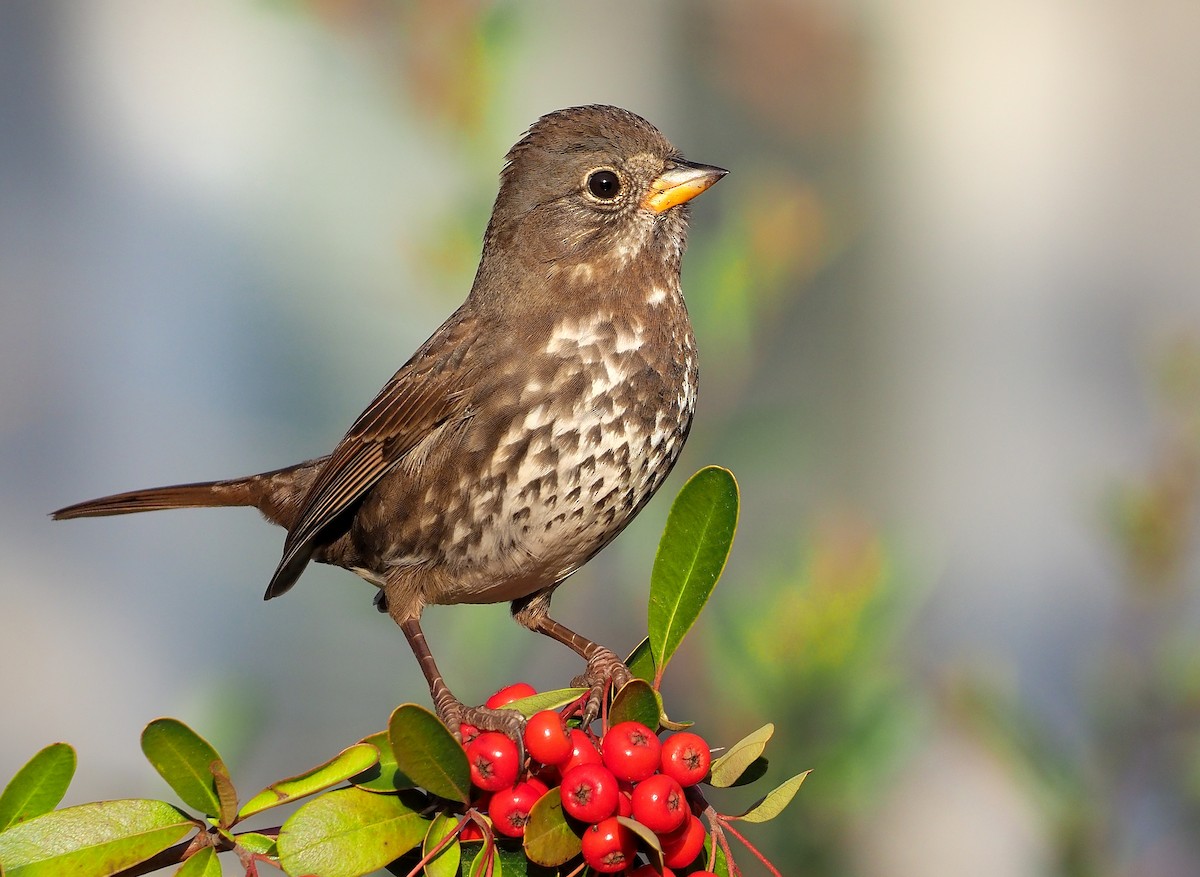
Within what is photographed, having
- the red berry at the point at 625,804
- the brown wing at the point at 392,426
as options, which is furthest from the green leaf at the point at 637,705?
the brown wing at the point at 392,426

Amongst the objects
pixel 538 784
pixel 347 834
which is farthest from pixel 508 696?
pixel 347 834

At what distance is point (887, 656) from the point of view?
10.1 ft

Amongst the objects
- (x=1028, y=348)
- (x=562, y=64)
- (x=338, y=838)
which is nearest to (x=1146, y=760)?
(x=338, y=838)

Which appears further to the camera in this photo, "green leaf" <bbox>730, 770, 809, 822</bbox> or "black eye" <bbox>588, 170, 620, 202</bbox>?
"black eye" <bbox>588, 170, 620, 202</bbox>

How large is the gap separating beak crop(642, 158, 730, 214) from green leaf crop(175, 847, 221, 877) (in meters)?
1.63

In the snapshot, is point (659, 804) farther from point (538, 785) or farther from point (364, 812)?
point (364, 812)

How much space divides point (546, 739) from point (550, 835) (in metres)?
0.13

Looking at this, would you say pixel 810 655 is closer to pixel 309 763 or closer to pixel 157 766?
pixel 157 766

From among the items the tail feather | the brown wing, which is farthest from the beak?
the tail feather

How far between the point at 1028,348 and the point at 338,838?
5.72 metres

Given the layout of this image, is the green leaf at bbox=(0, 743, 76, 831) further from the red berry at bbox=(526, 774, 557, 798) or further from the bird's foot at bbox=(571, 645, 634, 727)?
the bird's foot at bbox=(571, 645, 634, 727)

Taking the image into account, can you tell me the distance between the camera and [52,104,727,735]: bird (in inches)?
104

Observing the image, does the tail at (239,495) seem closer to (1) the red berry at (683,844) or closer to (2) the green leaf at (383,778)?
(2) the green leaf at (383,778)

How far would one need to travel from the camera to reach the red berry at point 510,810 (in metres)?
1.91
